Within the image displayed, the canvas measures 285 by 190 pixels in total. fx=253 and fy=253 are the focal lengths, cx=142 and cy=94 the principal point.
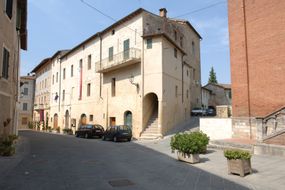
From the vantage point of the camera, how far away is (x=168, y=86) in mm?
22719

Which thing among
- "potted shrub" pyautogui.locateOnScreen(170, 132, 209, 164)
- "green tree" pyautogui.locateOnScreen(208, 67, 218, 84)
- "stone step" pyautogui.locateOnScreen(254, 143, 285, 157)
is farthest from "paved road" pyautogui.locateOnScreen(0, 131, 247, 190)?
"green tree" pyautogui.locateOnScreen(208, 67, 218, 84)

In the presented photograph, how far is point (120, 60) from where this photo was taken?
80.1 feet

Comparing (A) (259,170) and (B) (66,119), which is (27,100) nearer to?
(B) (66,119)

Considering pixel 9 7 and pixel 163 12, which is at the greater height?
pixel 163 12

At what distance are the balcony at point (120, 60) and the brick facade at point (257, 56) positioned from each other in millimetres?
9015

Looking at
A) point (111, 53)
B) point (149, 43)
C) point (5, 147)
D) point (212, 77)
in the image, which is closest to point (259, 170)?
point (5, 147)

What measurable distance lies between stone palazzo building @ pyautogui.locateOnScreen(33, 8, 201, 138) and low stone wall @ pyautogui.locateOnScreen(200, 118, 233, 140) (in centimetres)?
452

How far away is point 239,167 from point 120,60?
1831cm

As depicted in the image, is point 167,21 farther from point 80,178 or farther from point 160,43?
point 80,178

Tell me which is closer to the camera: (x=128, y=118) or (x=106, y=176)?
Result: (x=106, y=176)

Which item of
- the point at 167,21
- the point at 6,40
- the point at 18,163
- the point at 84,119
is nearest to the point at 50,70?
the point at 84,119

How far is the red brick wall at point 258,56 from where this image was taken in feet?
46.0

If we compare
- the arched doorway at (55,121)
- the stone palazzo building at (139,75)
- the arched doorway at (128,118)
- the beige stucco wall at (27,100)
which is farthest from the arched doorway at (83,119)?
the beige stucco wall at (27,100)

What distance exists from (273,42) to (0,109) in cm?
1464
